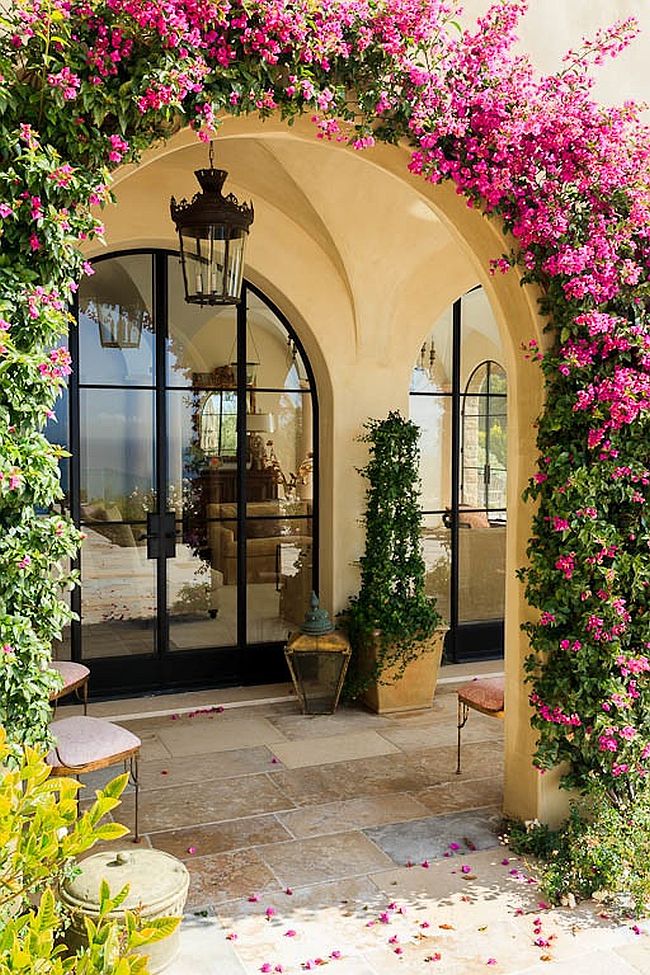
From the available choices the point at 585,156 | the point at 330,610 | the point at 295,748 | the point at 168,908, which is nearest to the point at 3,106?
the point at 585,156

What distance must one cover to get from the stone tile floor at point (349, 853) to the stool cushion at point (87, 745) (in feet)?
2.09

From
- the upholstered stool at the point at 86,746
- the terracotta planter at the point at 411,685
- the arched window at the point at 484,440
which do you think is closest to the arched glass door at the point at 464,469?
the arched window at the point at 484,440

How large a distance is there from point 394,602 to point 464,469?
1.80 meters

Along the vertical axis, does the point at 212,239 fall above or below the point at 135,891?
above

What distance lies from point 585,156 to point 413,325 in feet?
10.1

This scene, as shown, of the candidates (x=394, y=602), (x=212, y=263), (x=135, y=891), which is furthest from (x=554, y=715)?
(x=212, y=263)

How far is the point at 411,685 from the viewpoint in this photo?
21.5ft

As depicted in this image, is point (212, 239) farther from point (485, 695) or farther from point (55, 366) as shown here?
point (485, 695)

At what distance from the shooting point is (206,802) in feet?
16.2

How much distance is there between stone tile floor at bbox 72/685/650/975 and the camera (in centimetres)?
353

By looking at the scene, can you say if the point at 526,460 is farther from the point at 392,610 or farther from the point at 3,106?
the point at 3,106

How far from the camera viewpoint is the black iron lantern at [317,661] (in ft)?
20.7

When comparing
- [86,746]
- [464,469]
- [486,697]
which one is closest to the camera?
[86,746]

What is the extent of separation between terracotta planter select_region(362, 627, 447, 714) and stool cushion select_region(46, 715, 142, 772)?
263cm
